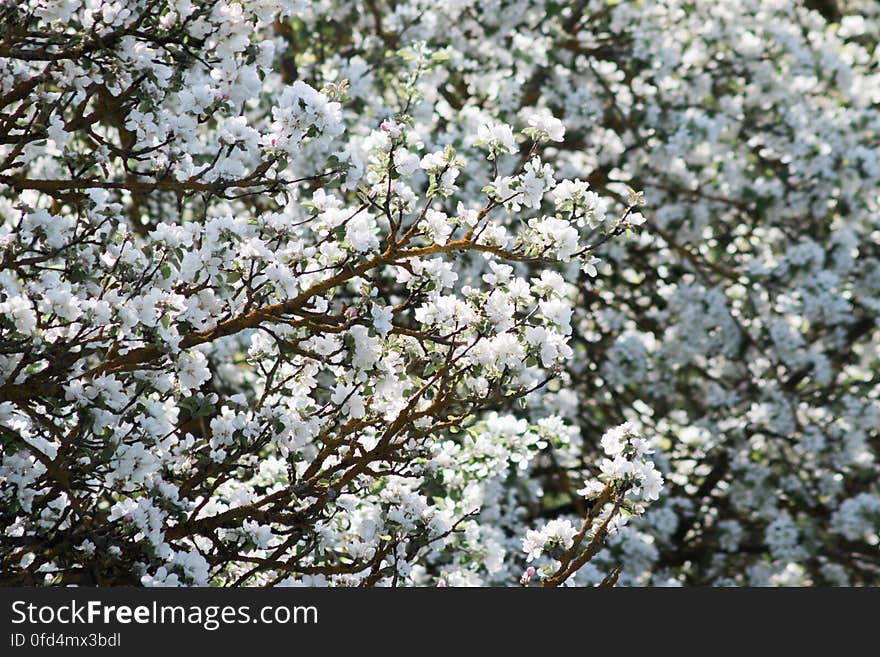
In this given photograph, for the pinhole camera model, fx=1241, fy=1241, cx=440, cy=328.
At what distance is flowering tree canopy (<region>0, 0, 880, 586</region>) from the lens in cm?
368

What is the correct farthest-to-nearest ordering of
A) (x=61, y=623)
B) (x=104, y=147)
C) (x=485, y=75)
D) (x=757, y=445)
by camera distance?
1. (x=757, y=445)
2. (x=485, y=75)
3. (x=104, y=147)
4. (x=61, y=623)

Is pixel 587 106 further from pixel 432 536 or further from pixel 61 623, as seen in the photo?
pixel 61 623

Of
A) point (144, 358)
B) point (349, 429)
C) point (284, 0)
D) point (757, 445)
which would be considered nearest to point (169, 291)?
point (144, 358)

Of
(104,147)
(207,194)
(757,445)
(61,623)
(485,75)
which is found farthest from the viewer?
(757,445)

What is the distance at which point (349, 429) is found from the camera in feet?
13.0

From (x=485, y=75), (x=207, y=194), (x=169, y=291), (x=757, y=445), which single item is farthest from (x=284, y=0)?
(x=757, y=445)

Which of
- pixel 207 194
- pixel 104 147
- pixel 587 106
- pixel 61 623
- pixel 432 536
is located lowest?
pixel 61 623

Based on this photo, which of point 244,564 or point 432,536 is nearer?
point 432,536

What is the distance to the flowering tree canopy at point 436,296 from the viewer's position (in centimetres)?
368

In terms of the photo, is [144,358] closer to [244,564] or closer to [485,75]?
[244,564]

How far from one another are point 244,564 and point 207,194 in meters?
1.38

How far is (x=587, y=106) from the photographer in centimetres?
799

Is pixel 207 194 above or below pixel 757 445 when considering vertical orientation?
below

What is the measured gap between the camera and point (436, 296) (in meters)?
3.90
